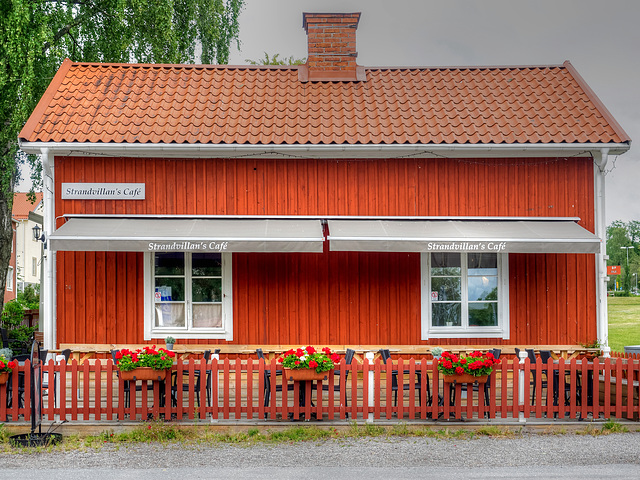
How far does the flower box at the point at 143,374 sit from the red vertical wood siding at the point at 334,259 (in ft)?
9.63

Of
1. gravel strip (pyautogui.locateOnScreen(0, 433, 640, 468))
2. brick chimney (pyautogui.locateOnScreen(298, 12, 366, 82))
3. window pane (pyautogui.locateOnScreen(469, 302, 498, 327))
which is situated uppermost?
brick chimney (pyautogui.locateOnScreen(298, 12, 366, 82))

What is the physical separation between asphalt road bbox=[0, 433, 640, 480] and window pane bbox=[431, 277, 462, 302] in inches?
149

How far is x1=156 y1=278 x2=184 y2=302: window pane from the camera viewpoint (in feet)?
36.1

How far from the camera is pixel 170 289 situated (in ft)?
36.1

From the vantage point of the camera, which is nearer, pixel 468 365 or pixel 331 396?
pixel 468 365

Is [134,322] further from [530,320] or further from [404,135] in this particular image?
[530,320]

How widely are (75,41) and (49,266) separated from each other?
7.75 meters

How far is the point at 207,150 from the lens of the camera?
10789 mm

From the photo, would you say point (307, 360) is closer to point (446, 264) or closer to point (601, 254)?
point (446, 264)

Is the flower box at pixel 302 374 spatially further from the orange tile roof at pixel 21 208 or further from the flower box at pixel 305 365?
the orange tile roof at pixel 21 208

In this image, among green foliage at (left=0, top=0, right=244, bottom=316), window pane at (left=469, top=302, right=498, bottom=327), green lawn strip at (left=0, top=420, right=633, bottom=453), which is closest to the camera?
green lawn strip at (left=0, top=420, right=633, bottom=453)

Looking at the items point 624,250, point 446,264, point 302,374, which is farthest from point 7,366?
point 624,250

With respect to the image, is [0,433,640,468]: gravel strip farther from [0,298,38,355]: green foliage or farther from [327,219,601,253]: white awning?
[0,298,38,355]: green foliage

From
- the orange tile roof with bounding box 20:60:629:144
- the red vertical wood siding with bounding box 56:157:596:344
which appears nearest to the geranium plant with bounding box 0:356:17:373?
the red vertical wood siding with bounding box 56:157:596:344
